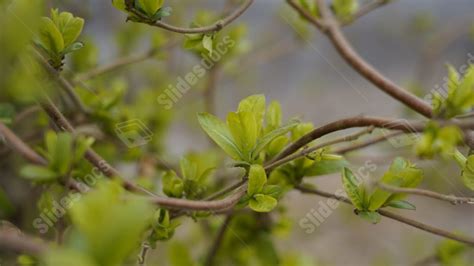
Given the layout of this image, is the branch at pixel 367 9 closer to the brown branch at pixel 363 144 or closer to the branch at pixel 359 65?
the branch at pixel 359 65

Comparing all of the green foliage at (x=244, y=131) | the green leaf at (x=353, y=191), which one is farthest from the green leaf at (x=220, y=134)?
the green leaf at (x=353, y=191)

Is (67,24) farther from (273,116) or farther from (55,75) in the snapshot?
(273,116)

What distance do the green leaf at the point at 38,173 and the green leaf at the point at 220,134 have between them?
0.48 feet

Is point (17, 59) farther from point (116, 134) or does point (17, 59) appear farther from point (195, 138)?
point (195, 138)

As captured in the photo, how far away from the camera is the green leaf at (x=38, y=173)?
515 mm

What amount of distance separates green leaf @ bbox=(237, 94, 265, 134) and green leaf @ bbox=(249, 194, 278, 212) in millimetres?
67

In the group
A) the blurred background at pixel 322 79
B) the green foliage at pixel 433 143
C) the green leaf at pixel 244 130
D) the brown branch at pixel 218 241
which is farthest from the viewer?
the blurred background at pixel 322 79

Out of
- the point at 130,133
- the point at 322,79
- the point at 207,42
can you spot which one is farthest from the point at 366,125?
the point at 322,79

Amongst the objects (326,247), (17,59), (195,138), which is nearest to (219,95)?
(195,138)

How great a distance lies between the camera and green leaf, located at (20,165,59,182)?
0.52 metres

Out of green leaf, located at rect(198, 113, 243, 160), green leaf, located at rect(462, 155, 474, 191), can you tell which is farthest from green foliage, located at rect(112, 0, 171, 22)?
green leaf, located at rect(462, 155, 474, 191)

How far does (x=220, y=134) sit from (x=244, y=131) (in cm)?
3

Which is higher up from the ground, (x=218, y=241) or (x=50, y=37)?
(x=50, y=37)

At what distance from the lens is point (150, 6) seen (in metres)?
0.57
